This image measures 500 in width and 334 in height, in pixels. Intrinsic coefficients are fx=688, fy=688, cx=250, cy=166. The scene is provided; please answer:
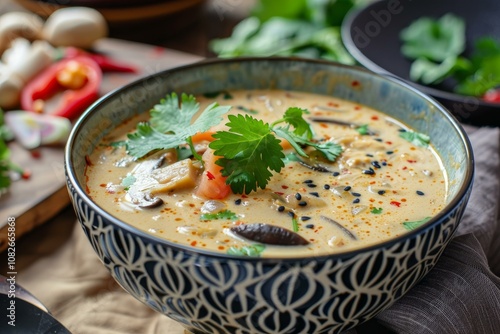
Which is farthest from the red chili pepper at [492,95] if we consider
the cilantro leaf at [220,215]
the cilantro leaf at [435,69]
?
the cilantro leaf at [220,215]

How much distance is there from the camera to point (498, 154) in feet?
7.69

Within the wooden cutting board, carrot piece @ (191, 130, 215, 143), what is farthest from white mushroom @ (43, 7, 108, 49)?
carrot piece @ (191, 130, 215, 143)

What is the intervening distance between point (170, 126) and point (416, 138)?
2.35ft

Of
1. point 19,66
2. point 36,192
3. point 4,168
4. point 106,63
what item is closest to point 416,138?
point 36,192

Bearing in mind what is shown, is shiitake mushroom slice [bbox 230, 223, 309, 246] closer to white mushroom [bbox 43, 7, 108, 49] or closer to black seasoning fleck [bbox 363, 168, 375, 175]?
black seasoning fleck [bbox 363, 168, 375, 175]

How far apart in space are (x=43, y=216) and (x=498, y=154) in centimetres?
154

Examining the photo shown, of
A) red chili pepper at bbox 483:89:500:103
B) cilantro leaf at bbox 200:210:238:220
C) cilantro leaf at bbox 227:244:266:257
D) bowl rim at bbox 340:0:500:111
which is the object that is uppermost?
cilantro leaf at bbox 227:244:266:257

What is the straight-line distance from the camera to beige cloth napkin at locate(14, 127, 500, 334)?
171cm

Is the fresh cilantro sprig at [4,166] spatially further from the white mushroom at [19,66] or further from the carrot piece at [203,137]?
the carrot piece at [203,137]

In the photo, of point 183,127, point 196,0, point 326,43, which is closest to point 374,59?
point 326,43

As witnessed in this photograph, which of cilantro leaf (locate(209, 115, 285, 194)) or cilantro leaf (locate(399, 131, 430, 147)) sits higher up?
cilantro leaf (locate(209, 115, 285, 194))

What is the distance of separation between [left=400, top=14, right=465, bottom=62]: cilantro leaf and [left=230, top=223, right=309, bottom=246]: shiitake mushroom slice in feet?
5.89

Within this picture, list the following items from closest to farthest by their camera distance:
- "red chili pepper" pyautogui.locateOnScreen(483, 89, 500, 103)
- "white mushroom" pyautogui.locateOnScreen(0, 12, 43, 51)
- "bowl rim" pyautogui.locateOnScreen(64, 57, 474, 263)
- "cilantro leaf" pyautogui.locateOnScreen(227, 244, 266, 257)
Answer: "bowl rim" pyautogui.locateOnScreen(64, 57, 474, 263)
"cilantro leaf" pyautogui.locateOnScreen(227, 244, 266, 257)
"red chili pepper" pyautogui.locateOnScreen(483, 89, 500, 103)
"white mushroom" pyautogui.locateOnScreen(0, 12, 43, 51)

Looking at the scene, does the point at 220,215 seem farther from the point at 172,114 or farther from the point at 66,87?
the point at 66,87
